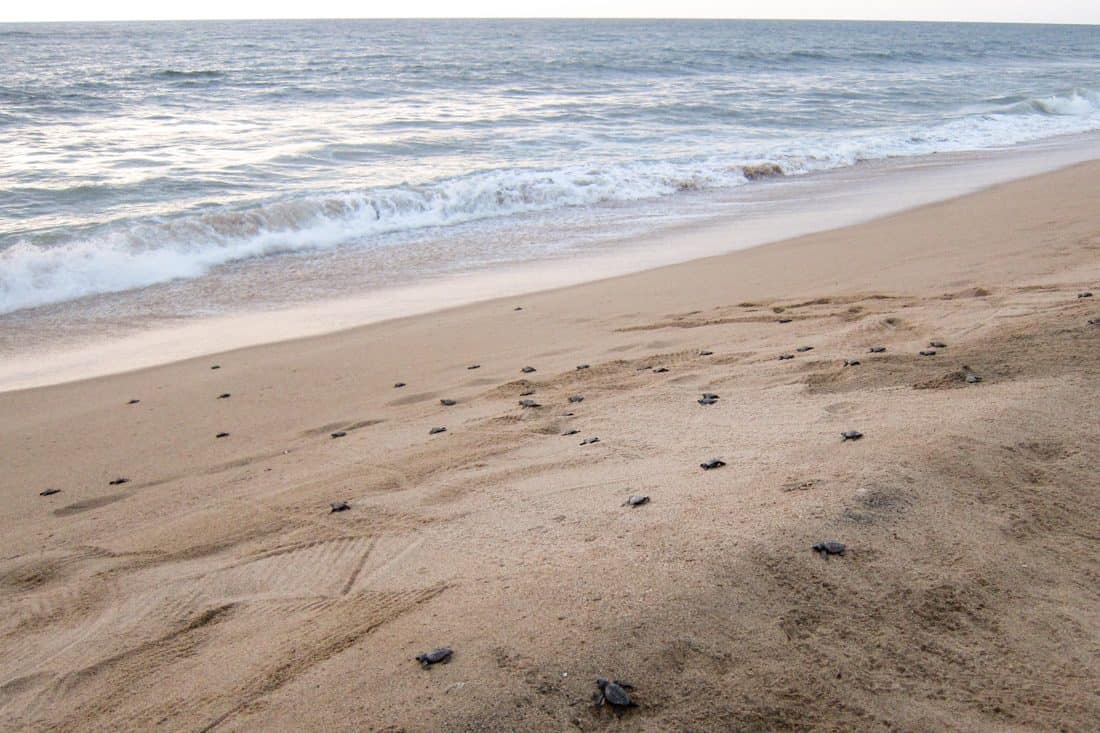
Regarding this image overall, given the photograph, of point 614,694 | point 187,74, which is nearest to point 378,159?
point 614,694

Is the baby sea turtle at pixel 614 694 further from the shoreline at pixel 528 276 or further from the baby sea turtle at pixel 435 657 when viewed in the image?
the shoreline at pixel 528 276

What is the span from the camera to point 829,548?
2.62 meters

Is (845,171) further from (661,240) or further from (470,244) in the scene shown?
(470,244)

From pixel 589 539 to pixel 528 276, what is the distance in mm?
6006

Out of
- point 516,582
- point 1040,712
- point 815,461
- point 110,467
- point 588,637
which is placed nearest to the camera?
point 1040,712

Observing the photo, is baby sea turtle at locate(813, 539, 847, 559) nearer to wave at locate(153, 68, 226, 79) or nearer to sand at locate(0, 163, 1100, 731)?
sand at locate(0, 163, 1100, 731)

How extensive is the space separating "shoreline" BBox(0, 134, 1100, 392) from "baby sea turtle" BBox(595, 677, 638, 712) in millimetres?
5142

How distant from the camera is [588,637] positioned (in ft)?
7.60

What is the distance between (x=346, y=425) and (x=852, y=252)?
5.58 m

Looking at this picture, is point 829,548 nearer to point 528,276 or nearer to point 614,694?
point 614,694

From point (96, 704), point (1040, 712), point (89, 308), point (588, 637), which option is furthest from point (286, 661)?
point (89, 308)

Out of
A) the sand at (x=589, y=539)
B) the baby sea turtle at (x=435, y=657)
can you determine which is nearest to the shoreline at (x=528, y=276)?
the sand at (x=589, y=539)

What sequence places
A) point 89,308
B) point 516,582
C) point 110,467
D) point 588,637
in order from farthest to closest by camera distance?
point 89,308 < point 110,467 < point 516,582 < point 588,637

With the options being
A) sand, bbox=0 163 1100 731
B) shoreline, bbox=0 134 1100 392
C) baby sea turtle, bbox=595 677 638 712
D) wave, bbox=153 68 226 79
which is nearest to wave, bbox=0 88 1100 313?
shoreline, bbox=0 134 1100 392
